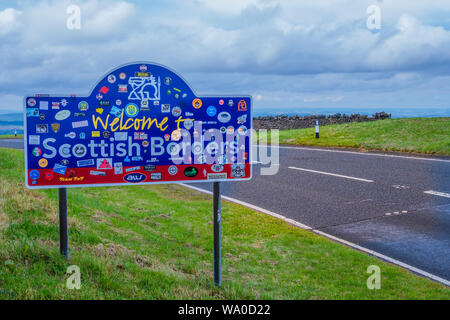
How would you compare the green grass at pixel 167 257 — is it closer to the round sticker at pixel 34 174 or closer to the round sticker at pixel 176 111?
the round sticker at pixel 34 174

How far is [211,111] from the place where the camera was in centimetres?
470

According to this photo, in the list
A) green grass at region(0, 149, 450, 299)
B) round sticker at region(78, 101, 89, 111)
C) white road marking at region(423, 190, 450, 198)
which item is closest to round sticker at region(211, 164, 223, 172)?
green grass at region(0, 149, 450, 299)

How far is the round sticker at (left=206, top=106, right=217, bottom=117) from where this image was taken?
4691 millimetres

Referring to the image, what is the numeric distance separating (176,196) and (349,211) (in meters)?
3.70

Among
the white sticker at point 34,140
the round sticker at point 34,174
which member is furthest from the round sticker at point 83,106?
the round sticker at point 34,174

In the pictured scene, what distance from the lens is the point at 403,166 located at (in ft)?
41.8

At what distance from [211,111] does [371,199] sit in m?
5.67

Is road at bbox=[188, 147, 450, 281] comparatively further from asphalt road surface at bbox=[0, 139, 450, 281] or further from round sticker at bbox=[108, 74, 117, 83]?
round sticker at bbox=[108, 74, 117, 83]

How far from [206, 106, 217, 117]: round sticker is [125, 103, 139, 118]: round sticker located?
29.4 inches

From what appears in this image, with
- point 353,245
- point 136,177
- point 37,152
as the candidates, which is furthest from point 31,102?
point 353,245

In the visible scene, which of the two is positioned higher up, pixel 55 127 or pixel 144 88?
pixel 144 88

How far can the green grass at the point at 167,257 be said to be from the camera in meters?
4.28

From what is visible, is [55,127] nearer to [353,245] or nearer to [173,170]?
[173,170]
